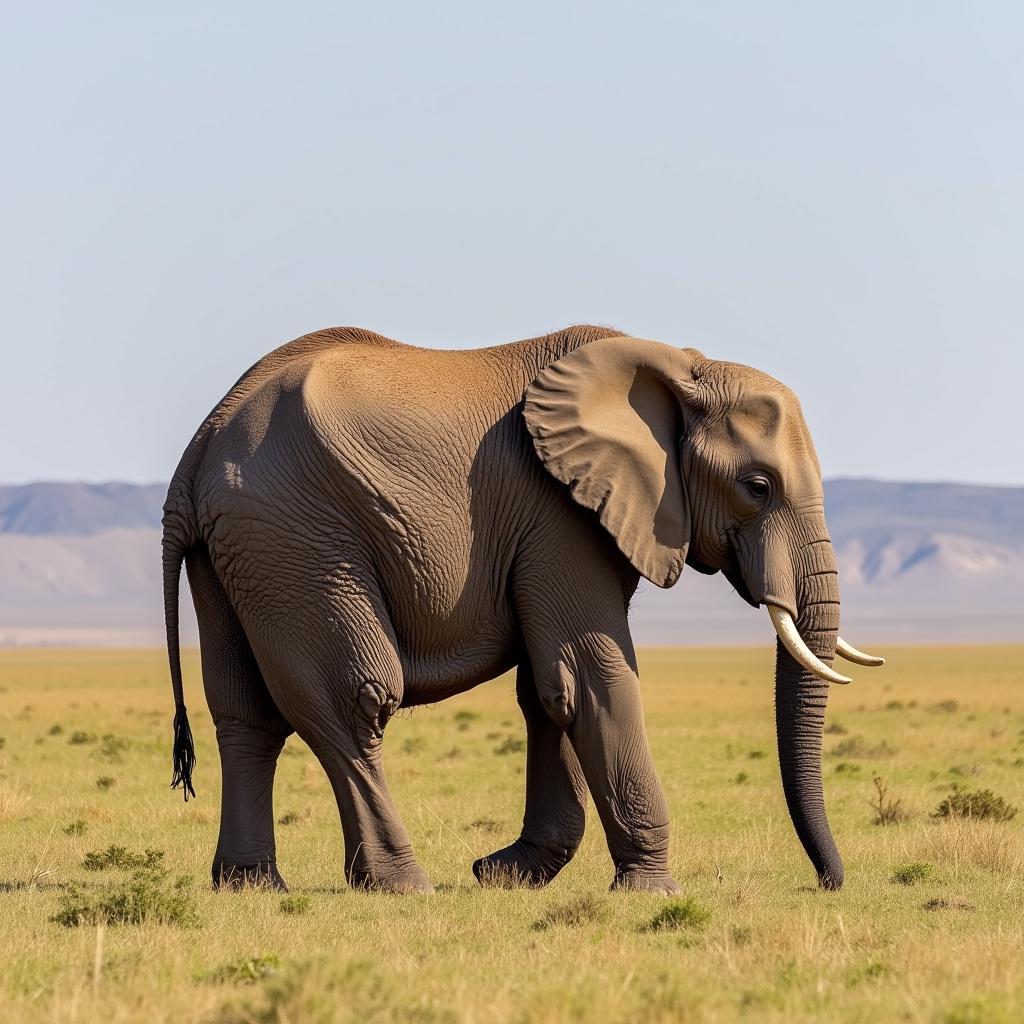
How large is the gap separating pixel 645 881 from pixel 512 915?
1.56 metres

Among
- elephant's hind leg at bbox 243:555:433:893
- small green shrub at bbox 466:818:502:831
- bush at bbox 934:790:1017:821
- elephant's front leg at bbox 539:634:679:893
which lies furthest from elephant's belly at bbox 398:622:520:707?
bush at bbox 934:790:1017:821

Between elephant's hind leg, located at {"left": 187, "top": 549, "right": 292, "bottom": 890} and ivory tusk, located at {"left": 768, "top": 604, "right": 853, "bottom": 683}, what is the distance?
3697mm

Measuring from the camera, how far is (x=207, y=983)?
9156mm

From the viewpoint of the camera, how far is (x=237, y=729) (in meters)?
13.4

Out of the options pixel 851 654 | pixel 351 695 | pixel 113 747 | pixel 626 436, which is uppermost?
pixel 626 436

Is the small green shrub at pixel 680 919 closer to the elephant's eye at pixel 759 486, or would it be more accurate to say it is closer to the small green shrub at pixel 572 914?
the small green shrub at pixel 572 914

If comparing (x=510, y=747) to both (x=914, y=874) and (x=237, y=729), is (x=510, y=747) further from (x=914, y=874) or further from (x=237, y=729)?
(x=237, y=729)

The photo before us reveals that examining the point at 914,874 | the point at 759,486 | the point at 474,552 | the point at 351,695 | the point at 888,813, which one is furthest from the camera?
the point at 888,813

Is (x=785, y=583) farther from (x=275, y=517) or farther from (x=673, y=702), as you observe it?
(x=673, y=702)

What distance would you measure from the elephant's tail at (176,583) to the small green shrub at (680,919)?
12.1 ft

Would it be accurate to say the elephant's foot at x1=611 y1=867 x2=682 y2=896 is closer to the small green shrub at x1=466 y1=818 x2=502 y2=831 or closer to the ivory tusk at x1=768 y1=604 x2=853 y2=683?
the ivory tusk at x1=768 y1=604 x2=853 y2=683

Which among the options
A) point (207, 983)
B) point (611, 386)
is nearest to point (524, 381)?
point (611, 386)

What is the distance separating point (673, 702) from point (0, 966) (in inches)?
1656

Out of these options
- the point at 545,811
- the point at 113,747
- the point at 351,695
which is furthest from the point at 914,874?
the point at 113,747
